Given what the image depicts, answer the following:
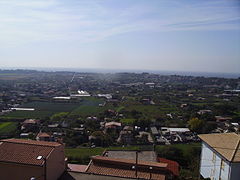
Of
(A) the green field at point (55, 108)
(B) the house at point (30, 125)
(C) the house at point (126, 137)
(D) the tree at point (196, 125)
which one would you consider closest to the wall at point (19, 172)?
(C) the house at point (126, 137)

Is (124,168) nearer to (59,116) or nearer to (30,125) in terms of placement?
(30,125)

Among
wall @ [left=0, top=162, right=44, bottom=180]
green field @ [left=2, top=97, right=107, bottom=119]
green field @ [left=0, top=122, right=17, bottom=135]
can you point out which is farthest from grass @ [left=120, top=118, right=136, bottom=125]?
wall @ [left=0, top=162, right=44, bottom=180]

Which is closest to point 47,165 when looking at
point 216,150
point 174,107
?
point 216,150

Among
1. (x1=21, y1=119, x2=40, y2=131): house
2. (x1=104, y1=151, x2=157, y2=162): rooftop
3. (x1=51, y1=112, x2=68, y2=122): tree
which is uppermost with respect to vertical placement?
(x1=104, y1=151, x2=157, y2=162): rooftop

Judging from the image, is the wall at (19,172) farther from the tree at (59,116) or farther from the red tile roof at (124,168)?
the tree at (59,116)

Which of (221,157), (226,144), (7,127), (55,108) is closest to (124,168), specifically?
(221,157)

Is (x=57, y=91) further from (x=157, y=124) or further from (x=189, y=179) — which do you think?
(x=189, y=179)

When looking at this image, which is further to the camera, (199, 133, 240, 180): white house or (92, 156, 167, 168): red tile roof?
(92, 156, 167, 168): red tile roof

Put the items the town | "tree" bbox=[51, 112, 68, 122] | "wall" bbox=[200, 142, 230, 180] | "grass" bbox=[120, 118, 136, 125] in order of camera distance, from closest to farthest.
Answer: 1. "wall" bbox=[200, 142, 230, 180]
2. the town
3. "grass" bbox=[120, 118, 136, 125]
4. "tree" bbox=[51, 112, 68, 122]

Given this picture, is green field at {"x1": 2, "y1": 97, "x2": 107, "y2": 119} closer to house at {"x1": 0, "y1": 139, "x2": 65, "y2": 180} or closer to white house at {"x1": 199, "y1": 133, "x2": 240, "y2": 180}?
house at {"x1": 0, "y1": 139, "x2": 65, "y2": 180}
